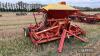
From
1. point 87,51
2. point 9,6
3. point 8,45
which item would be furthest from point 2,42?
point 9,6

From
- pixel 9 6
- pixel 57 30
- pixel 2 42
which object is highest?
pixel 57 30

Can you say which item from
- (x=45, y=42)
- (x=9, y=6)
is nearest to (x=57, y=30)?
(x=45, y=42)

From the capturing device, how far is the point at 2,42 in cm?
1080

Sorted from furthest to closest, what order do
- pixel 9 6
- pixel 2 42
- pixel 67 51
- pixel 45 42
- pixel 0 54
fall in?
pixel 9 6 < pixel 2 42 < pixel 45 42 < pixel 67 51 < pixel 0 54

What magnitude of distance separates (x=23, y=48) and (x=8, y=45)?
960 mm

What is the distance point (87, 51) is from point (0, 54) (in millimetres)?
3383

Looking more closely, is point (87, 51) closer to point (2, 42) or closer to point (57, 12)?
point (57, 12)

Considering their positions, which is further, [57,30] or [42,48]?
[57,30]

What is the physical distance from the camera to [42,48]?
958 centimetres

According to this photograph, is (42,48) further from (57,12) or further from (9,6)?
(9,6)

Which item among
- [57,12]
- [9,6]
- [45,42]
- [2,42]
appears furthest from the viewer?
[9,6]

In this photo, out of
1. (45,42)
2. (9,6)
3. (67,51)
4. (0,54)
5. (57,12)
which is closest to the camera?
(0,54)

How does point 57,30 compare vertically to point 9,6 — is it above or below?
above

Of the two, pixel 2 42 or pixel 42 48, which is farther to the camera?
pixel 2 42
